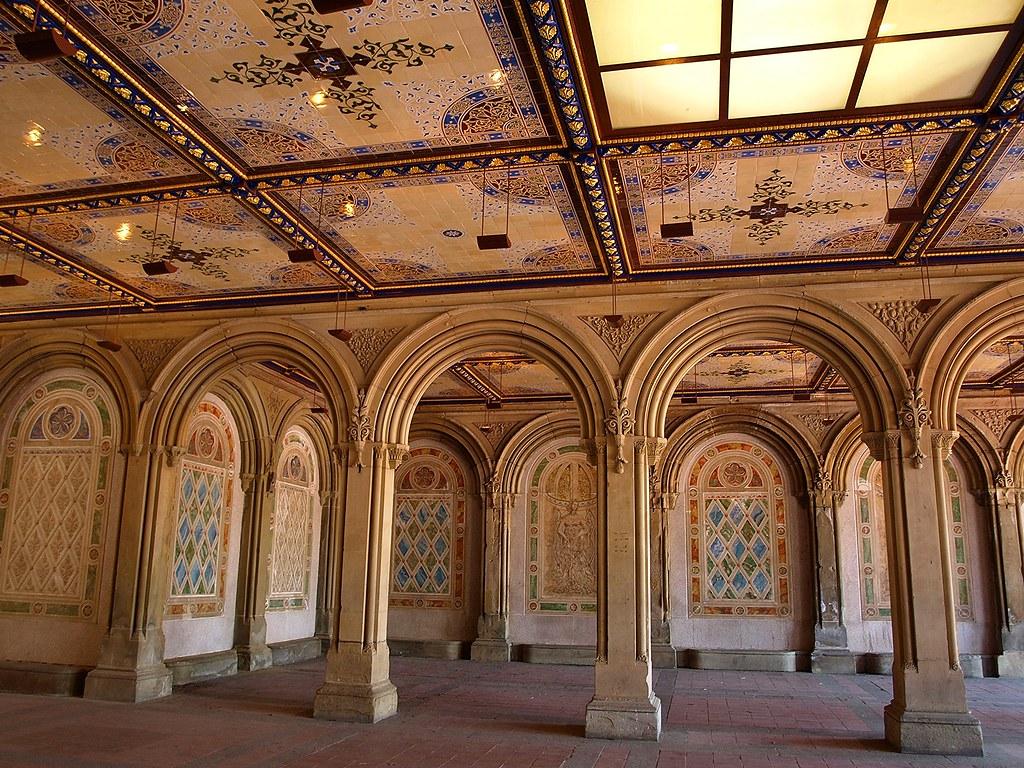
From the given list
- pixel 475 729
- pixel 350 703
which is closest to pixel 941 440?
pixel 475 729

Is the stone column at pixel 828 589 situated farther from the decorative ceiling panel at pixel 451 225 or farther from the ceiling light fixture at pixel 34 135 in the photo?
the ceiling light fixture at pixel 34 135

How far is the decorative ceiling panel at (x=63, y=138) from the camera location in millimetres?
5574

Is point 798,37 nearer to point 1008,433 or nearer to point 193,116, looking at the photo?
point 193,116

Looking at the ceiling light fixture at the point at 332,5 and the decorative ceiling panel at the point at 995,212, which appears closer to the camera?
the ceiling light fixture at the point at 332,5

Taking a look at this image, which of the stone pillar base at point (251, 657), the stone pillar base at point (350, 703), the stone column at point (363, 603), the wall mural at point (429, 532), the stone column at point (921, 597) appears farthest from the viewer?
the wall mural at point (429, 532)

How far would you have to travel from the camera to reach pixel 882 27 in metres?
4.92

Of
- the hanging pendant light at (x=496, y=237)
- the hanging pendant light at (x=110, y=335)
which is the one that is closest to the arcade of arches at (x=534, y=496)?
the hanging pendant light at (x=110, y=335)

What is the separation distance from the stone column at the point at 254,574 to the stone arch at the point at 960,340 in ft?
29.7

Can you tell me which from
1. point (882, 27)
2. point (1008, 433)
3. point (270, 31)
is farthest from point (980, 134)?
point (1008, 433)

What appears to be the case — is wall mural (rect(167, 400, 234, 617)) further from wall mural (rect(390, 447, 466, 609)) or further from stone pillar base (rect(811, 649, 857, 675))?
stone pillar base (rect(811, 649, 857, 675))

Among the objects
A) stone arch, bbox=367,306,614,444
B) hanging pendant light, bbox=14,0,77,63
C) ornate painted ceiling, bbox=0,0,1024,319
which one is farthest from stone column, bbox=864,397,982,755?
hanging pendant light, bbox=14,0,77,63

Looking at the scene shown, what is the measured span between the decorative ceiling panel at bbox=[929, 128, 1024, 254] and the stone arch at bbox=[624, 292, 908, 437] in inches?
45.3

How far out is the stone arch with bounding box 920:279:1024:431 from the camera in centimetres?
836

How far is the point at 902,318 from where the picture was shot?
8.59 meters
